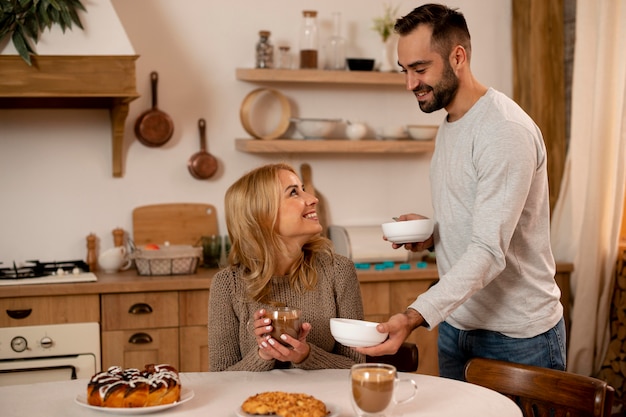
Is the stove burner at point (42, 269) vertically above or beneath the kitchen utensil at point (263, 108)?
beneath

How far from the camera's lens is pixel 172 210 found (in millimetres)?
4000

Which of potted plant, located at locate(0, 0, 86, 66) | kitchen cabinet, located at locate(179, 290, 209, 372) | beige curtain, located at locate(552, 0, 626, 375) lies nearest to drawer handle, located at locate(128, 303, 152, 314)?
kitchen cabinet, located at locate(179, 290, 209, 372)

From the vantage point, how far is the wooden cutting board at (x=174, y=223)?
3.95 metres

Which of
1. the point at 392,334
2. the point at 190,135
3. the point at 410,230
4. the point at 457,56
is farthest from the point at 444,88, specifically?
the point at 190,135

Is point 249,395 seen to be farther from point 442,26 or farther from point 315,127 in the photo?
point 315,127

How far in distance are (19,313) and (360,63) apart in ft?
6.23

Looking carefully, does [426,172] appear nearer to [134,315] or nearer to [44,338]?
[134,315]

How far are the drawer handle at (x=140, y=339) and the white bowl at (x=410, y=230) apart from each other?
141cm

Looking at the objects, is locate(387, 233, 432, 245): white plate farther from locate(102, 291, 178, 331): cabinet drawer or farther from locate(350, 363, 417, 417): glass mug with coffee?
locate(102, 291, 178, 331): cabinet drawer

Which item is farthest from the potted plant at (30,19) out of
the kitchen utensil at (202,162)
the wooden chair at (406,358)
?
the wooden chair at (406,358)

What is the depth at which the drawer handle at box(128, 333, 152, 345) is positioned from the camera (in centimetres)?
345

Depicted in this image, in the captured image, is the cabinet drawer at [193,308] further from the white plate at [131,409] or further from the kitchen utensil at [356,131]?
the white plate at [131,409]

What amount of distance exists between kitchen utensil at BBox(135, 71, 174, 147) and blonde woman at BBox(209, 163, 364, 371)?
1567 mm

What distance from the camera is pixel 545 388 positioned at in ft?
6.39
